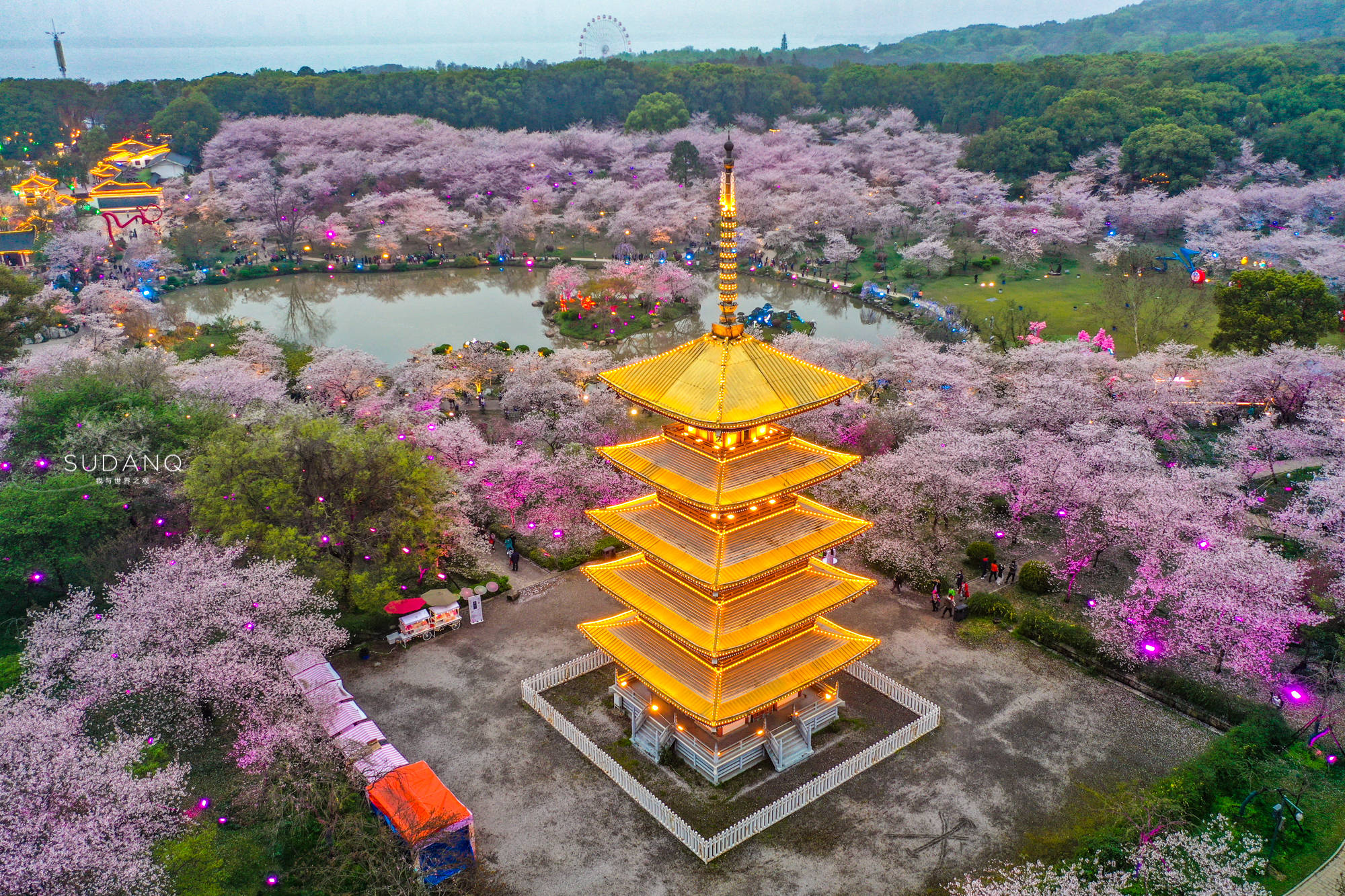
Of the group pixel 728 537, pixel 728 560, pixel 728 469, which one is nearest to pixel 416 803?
pixel 728 560

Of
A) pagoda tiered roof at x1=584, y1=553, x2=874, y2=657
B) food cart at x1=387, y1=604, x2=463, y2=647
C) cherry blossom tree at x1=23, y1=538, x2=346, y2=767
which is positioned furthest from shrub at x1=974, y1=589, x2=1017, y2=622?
cherry blossom tree at x1=23, y1=538, x2=346, y2=767

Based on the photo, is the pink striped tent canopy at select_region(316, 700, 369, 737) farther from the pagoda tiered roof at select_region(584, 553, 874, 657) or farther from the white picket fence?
the pagoda tiered roof at select_region(584, 553, 874, 657)

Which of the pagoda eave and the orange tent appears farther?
the pagoda eave

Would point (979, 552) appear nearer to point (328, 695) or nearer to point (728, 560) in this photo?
point (728, 560)

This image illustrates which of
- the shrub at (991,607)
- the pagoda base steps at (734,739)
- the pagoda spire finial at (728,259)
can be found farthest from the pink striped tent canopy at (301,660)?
the shrub at (991,607)

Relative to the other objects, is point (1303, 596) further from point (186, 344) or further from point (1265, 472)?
point (186, 344)

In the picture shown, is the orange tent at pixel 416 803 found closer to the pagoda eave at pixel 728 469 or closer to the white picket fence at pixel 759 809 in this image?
the white picket fence at pixel 759 809
